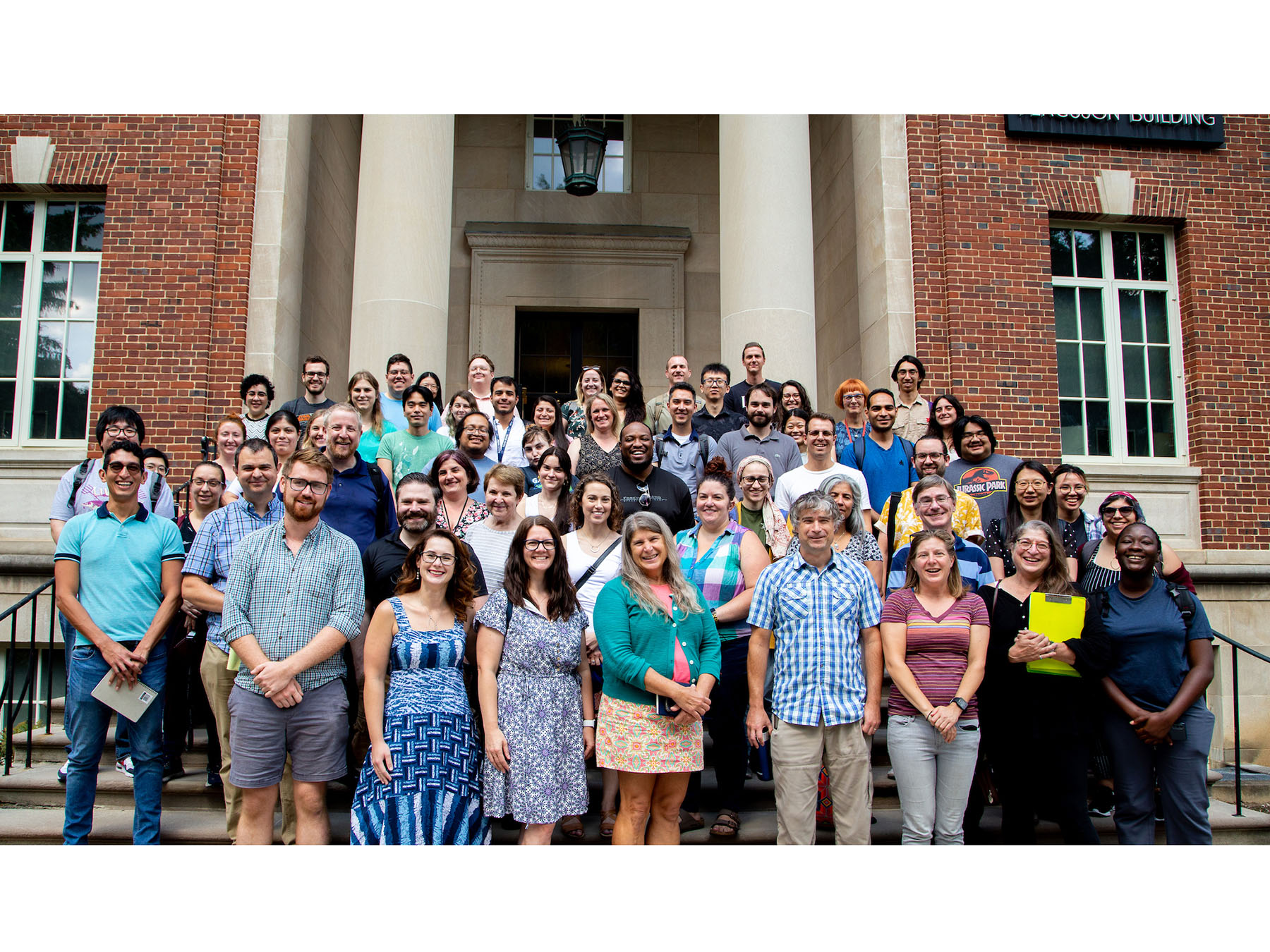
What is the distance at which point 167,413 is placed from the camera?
29.7 feet

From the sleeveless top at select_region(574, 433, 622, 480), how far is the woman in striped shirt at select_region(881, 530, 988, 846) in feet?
7.61

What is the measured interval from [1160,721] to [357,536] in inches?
176

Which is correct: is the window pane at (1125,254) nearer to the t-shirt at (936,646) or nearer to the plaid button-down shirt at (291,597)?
the t-shirt at (936,646)

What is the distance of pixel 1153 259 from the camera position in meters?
10.3

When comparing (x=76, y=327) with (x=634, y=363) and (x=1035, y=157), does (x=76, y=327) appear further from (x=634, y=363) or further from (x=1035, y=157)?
(x=1035, y=157)

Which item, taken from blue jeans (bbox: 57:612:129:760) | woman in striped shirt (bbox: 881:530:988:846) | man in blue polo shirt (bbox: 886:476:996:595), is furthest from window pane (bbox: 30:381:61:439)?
woman in striped shirt (bbox: 881:530:988:846)

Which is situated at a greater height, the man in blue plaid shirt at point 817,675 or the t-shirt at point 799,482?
the t-shirt at point 799,482

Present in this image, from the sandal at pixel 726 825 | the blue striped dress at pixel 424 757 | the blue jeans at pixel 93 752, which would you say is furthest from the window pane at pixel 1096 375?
the blue jeans at pixel 93 752

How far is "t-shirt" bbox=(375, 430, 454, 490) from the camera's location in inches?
252

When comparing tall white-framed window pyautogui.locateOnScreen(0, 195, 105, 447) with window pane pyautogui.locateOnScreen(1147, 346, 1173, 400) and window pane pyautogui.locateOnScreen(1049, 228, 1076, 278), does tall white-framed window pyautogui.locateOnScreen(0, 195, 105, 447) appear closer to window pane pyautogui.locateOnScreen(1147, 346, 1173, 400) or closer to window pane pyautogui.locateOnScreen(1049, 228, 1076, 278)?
window pane pyautogui.locateOnScreen(1049, 228, 1076, 278)

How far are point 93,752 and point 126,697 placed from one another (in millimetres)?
357

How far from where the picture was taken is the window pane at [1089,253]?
10203 mm

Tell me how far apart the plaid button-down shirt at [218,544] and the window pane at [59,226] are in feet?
21.7

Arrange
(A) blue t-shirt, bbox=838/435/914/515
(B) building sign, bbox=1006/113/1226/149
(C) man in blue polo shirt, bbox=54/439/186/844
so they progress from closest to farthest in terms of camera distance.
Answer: (C) man in blue polo shirt, bbox=54/439/186/844, (A) blue t-shirt, bbox=838/435/914/515, (B) building sign, bbox=1006/113/1226/149
